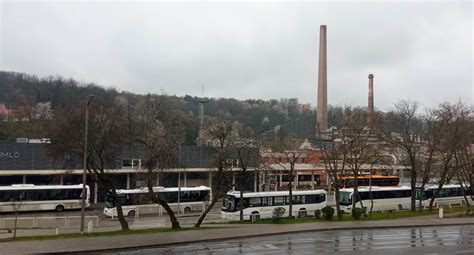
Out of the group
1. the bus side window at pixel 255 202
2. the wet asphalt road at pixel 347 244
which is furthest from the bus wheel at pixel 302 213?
the wet asphalt road at pixel 347 244

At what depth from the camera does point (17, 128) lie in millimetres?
75750

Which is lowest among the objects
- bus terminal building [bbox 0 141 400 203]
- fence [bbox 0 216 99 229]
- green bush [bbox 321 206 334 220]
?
fence [bbox 0 216 99 229]

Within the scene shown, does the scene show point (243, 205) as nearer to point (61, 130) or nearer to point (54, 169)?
point (61, 130)

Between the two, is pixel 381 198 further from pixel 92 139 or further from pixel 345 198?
pixel 92 139

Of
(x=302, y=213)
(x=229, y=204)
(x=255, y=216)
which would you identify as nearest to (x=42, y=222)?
(x=229, y=204)

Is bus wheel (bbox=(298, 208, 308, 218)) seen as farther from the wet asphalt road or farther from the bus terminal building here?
the wet asphalt road

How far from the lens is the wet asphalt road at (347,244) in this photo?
2098 cm

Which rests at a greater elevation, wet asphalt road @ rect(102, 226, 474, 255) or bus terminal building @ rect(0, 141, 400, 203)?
bus terminal building @ rect(0, 141, 400, 203)

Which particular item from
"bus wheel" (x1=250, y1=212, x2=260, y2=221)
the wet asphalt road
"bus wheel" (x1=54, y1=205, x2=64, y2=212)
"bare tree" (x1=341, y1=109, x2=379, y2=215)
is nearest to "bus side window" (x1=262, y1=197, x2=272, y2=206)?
"bus wheel" (x1=250, y1=212, x2=260, y2=221)

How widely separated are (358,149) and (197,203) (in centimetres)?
1751

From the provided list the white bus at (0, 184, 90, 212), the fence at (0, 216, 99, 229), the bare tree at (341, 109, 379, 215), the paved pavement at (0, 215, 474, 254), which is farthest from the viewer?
the white bus at (0, 184, 90, 212)

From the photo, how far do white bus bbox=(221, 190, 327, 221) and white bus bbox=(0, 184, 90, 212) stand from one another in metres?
15.6

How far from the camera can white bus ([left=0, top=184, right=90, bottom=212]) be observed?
1602 inches

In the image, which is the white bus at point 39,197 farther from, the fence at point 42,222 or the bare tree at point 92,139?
the bare tree at point 92,139
